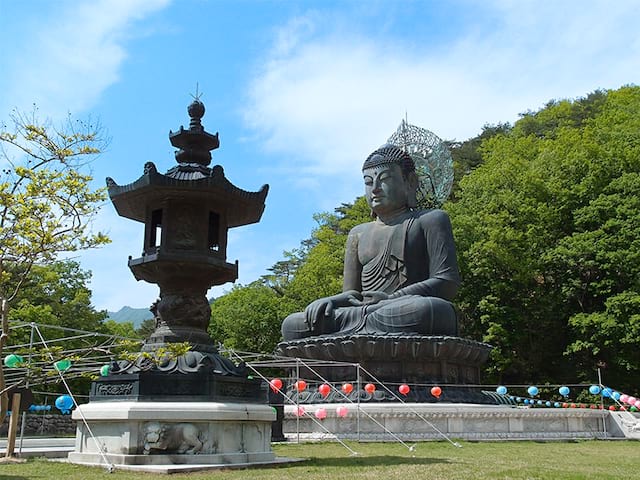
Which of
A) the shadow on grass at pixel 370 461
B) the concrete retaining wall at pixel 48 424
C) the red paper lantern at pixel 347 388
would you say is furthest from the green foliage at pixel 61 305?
the shadow on grass at pixel 370 461

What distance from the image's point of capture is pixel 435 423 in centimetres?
1221

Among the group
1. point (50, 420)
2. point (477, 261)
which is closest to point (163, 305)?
point (50, 420)

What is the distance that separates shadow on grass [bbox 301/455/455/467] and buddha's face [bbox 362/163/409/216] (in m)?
9.64

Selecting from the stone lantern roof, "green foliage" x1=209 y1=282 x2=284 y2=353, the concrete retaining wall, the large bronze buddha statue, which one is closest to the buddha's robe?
the large bronze buddha statue

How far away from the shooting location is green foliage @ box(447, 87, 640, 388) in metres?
22.9

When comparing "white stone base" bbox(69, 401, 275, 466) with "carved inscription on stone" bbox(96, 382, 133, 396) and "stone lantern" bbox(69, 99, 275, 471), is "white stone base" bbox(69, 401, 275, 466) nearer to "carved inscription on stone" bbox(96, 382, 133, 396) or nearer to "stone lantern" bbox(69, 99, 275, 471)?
"stone lantern" bbox(69, 99, 275, 471)

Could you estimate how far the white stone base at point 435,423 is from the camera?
12.1 metres

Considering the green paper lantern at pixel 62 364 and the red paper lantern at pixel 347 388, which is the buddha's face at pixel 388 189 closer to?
the red paper lantern at pixel 347 388

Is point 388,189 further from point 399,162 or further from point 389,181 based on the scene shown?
point 399,162

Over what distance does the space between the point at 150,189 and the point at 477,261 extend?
17.9m

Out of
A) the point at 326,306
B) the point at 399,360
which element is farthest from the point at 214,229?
the point at 326,306

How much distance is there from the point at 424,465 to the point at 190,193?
4087 mm

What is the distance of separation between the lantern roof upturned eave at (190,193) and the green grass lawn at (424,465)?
10.4 feet

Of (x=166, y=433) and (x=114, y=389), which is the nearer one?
(x=166, y=433)
